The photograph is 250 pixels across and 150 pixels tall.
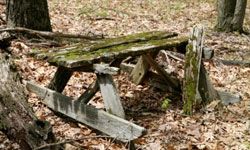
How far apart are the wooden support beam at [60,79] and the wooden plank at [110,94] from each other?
96 cm

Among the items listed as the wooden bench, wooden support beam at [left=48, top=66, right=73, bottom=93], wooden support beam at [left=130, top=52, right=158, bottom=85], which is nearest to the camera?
the wooden bench

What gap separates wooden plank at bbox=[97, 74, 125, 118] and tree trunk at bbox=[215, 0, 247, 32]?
6.50m

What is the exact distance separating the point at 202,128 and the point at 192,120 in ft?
0.79

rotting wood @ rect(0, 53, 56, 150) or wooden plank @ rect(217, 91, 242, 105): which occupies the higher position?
rotting wood @ rect(0, 53, 56, 150)

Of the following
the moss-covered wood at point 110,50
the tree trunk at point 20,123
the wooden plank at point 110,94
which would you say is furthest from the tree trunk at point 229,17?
the tree trunk at point 20,123

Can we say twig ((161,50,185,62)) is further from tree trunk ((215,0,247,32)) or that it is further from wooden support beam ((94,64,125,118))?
tree trunk ((215,0,247,32))

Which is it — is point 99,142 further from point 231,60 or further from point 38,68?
point 231,60

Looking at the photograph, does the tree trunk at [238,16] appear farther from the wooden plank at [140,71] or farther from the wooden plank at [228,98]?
the wooden plank at [228,98]

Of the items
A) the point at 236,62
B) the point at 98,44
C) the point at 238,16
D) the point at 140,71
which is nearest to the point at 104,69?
the point at 98,44

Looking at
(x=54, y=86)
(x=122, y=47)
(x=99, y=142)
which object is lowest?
(x=99, y=142)

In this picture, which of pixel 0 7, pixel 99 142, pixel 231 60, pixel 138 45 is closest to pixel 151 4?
pixel 0 7

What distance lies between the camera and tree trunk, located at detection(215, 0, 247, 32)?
10.5 m

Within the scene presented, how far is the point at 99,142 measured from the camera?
4.83 m

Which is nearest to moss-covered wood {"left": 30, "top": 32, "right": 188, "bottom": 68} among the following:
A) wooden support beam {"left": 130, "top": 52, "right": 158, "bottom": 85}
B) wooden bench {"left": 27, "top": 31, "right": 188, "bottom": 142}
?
wooden bench {"left": 27, "top": 31, "right": 188, "bottom": 142}
